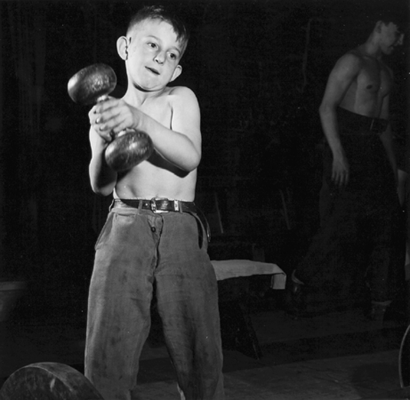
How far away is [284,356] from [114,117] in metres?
2.47

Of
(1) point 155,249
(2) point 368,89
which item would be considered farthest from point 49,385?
(2) point 368,89

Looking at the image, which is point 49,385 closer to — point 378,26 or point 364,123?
point 364,123

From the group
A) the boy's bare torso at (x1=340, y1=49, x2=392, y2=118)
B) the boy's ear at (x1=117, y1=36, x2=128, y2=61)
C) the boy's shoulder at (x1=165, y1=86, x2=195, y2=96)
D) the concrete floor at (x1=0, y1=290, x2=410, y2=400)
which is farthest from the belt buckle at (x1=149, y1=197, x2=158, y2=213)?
the boy's bare torso at (x1=340, y1=49, x2=392, y2=118)

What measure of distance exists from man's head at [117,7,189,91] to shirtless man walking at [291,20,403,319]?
6.97ft

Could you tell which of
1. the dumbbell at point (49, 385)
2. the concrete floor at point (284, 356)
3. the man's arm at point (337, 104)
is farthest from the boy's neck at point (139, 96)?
the man's arm at point (337, 104)

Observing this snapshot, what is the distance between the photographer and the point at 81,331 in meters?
3.88

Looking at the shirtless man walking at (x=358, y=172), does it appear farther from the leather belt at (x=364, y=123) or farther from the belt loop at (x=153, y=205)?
the belt loop at (x=153, y=205)

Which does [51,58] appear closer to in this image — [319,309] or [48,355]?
[48,355]

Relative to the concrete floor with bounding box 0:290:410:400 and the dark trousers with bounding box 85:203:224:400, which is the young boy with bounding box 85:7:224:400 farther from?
the concrete floor with bounding box 0:290:410:400

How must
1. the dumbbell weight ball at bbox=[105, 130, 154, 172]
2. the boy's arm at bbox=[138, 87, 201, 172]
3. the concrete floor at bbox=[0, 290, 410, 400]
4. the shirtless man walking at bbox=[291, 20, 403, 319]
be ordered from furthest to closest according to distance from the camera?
the shirtless man walking at bbox=[291, 20, 403, 319] < the concrete floor at bbox=[0, 290, 410, 400] < the boy's arm at bbox=[138, 87, 201, 172] < the dumbbell weight ball at bbox=[105, 130, 154, 172]

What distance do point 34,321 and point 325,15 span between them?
2381 mm

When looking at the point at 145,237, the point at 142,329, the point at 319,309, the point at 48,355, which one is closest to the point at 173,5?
the point at 145,237

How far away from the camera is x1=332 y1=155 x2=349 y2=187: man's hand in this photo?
171 inches

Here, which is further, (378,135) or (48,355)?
(378,135)
